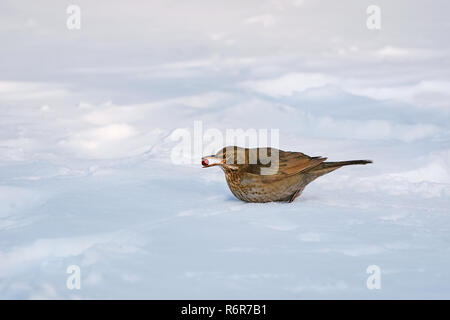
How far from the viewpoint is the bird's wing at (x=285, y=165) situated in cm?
584

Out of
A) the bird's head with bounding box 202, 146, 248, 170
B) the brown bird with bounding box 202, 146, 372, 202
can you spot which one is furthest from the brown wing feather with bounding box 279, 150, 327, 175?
the bird's head with bounding box 202, 146, 248, 170

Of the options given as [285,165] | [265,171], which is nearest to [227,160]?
[265,171]

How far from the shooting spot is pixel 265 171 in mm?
5836

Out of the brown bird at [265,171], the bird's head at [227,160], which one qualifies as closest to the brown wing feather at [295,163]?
the brown bird at [265,171]

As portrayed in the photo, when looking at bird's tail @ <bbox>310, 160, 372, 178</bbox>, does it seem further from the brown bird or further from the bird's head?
the bird's head

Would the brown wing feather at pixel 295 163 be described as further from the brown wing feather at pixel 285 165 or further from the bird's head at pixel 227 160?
the bird's head at pixel 227 160

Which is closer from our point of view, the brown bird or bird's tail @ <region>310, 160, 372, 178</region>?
the brown bird

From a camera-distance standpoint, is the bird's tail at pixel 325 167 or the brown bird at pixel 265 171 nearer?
the brown bird at pixel 265 171

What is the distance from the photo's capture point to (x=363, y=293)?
3934mm

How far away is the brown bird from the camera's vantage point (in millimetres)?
5832

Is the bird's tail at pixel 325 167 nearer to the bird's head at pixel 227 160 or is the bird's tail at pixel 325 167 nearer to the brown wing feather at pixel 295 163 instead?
the brown wing feather at pixel 295 163

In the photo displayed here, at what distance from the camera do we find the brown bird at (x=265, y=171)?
583 cm

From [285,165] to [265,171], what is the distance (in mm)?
202

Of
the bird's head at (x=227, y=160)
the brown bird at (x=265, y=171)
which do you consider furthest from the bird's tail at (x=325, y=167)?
the bird's head at (x=227, y=160)
